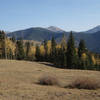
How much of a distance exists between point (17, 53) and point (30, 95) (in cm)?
7599

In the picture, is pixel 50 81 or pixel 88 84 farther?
pixel 50 81

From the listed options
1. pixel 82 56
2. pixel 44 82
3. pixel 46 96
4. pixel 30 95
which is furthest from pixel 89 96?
pixel 82 56

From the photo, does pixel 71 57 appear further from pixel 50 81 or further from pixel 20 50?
pixel 50 81

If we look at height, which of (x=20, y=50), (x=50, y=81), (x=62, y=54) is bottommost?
(x=50, y=81)

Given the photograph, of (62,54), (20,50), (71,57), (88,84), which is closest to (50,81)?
(88,84)

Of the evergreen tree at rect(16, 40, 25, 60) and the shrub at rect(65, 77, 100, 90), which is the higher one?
the evergreen tree at rect(16, 40, 25, 60)

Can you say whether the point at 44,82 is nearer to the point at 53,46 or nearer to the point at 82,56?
the point at 82,56

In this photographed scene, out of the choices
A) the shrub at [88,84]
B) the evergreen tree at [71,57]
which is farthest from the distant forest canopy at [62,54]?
the shrub at [88,84]

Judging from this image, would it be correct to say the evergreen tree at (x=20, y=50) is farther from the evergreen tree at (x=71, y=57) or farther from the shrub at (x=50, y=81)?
the shrub at (x=50, y=81)

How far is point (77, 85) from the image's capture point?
52.6ft

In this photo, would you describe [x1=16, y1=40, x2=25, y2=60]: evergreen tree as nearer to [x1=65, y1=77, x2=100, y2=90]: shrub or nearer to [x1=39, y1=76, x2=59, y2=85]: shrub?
[x1=39, y1=76, x2=59, y2=85]: shrub

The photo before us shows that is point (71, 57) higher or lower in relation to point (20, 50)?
lower

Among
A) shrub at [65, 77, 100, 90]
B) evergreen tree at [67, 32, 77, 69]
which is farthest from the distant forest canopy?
shrub at [65, 77, 100, 90]

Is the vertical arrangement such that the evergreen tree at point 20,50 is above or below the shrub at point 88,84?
above
